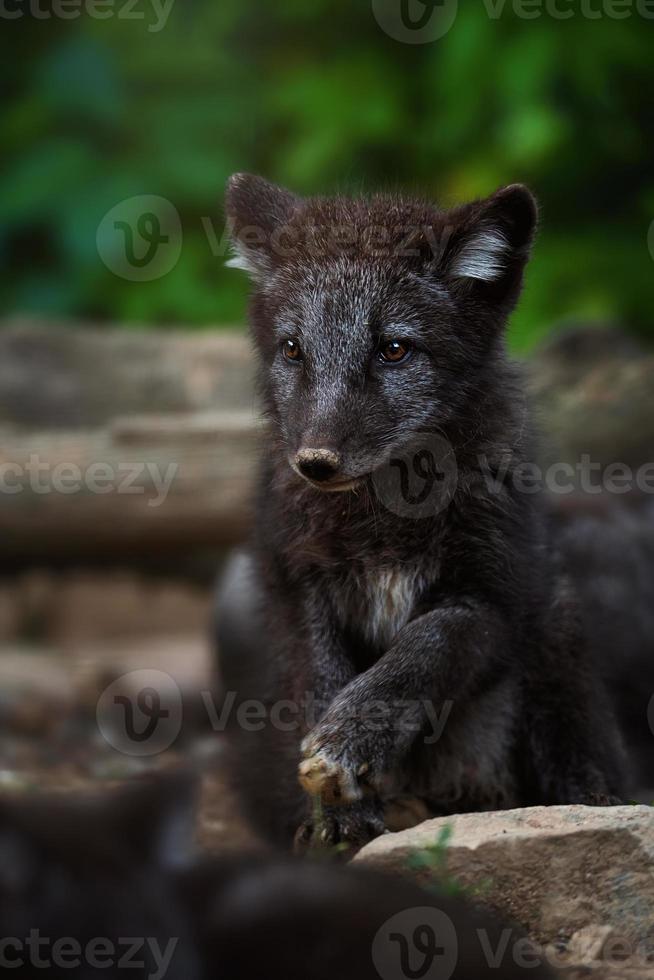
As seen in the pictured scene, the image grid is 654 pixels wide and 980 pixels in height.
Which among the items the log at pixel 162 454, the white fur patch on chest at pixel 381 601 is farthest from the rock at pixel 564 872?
the log at pixel 162 454

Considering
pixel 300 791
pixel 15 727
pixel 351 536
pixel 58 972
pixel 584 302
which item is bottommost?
pixel 15 727

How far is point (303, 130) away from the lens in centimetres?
991

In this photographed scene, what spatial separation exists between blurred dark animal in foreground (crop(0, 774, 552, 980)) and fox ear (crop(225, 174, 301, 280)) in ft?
6.76

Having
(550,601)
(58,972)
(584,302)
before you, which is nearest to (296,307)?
(550,601)

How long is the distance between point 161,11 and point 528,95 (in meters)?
3.03

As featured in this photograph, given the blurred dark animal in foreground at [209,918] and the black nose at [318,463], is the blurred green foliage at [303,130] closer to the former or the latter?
the black nose at [318,463]

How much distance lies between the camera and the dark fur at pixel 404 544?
4.04m

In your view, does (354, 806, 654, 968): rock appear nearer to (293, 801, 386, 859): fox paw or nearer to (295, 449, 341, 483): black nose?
(293, 801, 386, 859): fox paw

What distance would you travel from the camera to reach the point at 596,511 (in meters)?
6.62

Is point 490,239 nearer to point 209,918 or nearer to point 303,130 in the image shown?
point 209,918

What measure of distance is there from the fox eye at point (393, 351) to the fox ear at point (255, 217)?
1.90ft

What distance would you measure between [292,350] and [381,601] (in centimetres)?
83

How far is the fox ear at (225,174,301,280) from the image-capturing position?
4.51m

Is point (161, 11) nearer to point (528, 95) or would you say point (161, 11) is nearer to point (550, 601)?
point (528, 95)
